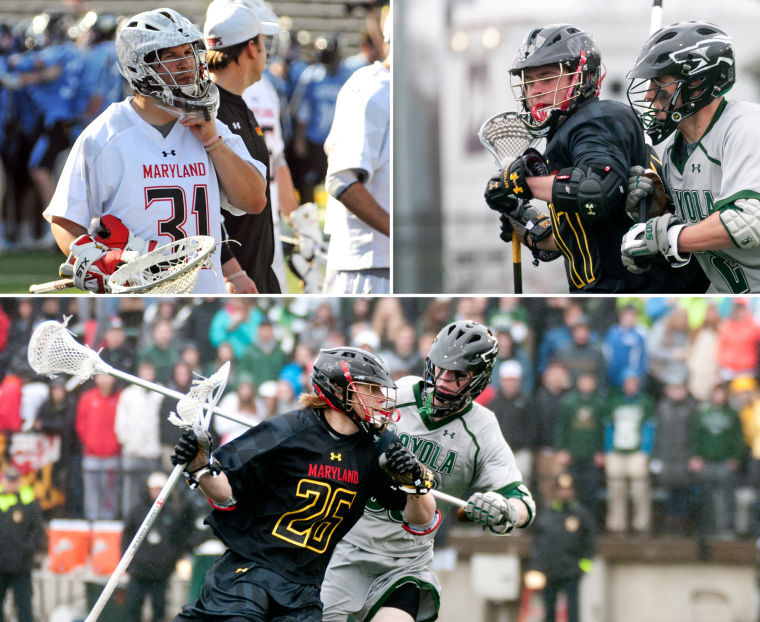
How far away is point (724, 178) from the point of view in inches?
179

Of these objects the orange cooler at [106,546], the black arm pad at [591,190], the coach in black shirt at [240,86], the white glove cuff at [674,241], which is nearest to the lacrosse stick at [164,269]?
the coach in black shirt at [240,86]

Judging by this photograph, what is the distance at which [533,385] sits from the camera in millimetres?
7039

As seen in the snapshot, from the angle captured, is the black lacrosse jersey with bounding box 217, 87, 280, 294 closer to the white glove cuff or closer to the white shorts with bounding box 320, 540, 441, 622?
the white shorts with bounding box 320, 540, 441, 622

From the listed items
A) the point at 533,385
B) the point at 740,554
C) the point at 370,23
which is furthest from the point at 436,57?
the point at 740,554

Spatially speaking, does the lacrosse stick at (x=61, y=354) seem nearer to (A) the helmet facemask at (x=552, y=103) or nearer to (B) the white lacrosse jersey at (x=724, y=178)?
(A) the helmet facemask at (x=552, y=103)

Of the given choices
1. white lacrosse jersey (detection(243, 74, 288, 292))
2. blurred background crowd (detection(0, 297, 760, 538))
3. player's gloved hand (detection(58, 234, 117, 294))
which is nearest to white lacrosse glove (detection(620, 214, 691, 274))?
player's gloved hand (detection(58, 234, 117, 294))

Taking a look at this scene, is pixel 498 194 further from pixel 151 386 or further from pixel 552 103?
pixel 151 386

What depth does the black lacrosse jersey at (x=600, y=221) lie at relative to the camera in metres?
4.68

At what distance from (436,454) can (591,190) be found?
1192 millimetres

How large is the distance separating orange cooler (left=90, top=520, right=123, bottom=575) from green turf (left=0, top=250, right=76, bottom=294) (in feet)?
4.99

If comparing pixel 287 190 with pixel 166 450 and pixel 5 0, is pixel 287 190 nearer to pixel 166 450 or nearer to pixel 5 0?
pixel 166 450

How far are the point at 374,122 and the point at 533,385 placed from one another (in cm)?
198

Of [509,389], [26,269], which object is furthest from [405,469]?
[26,269]

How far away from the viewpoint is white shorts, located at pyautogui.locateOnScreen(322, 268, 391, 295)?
6.17 metres
